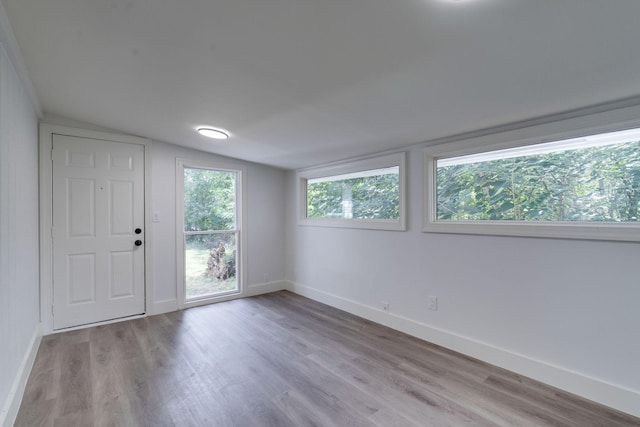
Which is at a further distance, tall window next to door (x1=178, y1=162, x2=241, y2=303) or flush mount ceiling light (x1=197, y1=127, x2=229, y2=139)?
tall window next to door (x1=178, y1=162, x2=241, y2=303)

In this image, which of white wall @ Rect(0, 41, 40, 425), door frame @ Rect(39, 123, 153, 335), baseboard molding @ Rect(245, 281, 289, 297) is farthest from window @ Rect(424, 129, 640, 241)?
door frame @ Rect(39, 123, 153, 335)

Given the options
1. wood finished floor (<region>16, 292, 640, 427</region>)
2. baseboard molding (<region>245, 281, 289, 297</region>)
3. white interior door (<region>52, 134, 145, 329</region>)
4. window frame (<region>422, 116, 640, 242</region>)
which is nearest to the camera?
wood finished floor (<region>16, 292, 640, 427</region>)

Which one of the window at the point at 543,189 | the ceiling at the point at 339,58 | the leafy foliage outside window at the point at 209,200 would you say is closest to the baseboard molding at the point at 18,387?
the leafy foliage outside window at the point at 209,200

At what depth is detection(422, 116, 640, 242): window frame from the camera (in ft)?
6.36

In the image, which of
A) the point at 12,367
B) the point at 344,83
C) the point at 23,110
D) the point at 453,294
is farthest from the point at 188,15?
the point at 453,294

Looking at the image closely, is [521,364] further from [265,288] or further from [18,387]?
[18,387]

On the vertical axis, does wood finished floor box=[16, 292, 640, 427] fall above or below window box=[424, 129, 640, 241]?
below

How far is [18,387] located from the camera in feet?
6.33

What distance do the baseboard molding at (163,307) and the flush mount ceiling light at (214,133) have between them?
7.10ft

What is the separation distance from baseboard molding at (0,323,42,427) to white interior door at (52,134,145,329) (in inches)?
23.8

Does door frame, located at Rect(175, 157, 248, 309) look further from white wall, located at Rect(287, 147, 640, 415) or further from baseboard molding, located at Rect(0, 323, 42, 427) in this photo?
white wall, located at Rect(287, 147, 640, 415)

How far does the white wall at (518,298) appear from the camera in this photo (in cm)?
192

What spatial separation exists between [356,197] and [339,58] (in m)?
2.28

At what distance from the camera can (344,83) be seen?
75.5 inches
